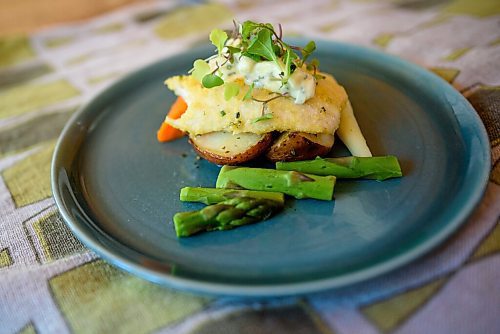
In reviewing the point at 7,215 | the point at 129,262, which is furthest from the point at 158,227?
the point at 7,215

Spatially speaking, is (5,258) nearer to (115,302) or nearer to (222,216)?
(115,302)

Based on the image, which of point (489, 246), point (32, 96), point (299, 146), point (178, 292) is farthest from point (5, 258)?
point (489, 246)

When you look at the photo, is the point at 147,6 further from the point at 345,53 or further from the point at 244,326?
the point at 244,326

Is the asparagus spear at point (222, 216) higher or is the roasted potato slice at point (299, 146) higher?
the roasted potato slice at point (299, 146)

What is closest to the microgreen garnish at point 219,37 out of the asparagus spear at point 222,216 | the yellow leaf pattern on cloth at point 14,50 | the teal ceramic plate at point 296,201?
the teal ceramic plate at point 296,201

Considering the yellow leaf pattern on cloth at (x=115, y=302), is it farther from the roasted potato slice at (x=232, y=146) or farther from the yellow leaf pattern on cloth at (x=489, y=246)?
the yellow leaf pattern on cloth at (x=489, y=246)

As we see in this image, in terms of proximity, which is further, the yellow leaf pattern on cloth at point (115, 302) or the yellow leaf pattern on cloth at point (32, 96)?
the yellow leaf pattern on cloth at point (32, 96)
